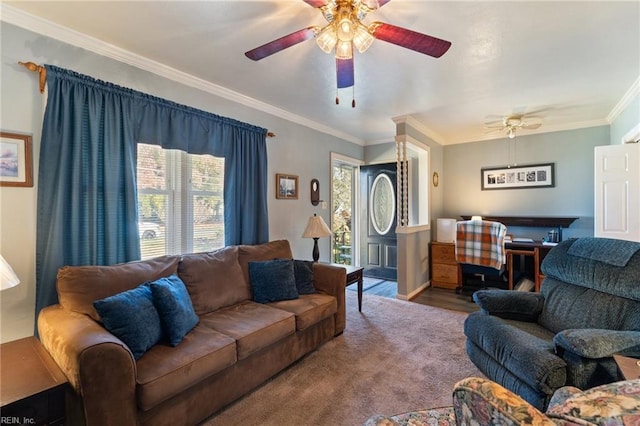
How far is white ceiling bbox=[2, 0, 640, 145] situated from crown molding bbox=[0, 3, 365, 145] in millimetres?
14

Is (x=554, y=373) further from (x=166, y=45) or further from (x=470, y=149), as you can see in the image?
(x=470, y=149)

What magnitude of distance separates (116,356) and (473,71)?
3283 mm

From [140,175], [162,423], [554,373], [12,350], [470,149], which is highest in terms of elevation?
[470,149]

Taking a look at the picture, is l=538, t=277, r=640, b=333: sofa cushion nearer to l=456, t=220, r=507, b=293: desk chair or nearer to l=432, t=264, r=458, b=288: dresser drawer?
l=456, t=220, r=507, b=293: desk chair

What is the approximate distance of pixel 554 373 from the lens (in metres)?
1.47

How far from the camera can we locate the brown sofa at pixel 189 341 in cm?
134

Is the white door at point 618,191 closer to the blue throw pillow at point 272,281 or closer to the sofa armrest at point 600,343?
the sofa armrest at point 600,343

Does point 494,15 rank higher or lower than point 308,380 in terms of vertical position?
higher

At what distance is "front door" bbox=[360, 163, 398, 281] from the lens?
5.09 metres

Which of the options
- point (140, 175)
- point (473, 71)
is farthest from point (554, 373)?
point (140, 175)

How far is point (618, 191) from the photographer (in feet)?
10.6

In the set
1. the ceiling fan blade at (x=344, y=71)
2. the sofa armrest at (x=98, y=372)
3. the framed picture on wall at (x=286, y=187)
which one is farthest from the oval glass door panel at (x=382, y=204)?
the sofa armrest at (x=98, y=372)

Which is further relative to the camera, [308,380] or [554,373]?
[308,380]

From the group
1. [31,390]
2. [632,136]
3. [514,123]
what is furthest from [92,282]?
[632,136]
